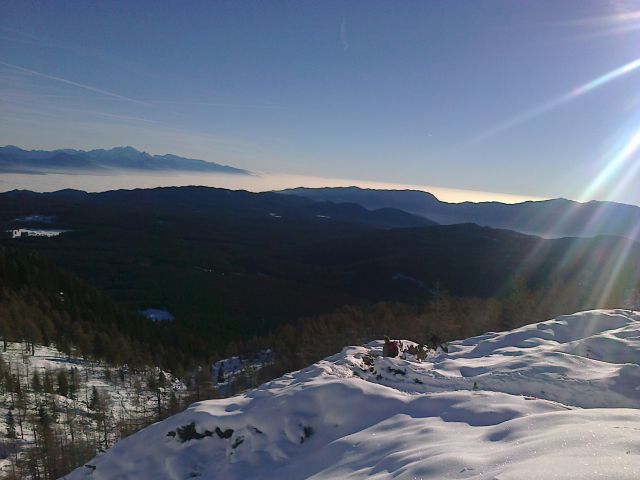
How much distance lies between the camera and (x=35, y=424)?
4994 centimetres

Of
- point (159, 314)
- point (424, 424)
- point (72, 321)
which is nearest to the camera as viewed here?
point (424, 424)

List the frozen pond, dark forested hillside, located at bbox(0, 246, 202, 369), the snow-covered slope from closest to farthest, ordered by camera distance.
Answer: the snow-covered slope, dark forested hillside, located at bbox(0, 246, 202, 369), the frozen pond

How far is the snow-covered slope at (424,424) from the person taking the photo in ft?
23.5

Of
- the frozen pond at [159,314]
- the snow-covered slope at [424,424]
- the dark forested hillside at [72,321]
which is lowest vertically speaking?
the frozen pond at [159,314]

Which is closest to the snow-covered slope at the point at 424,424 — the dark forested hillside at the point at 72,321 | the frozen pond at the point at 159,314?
the dark forested hillside at the point at 72,321

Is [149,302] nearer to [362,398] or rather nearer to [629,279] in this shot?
[629,279]

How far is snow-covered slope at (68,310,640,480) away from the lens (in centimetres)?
716

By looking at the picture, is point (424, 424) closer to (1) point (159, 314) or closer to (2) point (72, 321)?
(2) point (72, 321)

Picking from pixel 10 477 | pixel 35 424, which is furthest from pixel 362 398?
pixel 35 424

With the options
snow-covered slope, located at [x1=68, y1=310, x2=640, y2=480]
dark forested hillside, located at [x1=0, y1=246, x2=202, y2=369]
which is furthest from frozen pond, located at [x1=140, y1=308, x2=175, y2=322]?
snow-covered slope, located at [x1=68, y1=310, x2=640, y2=480]

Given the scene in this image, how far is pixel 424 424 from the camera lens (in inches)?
418

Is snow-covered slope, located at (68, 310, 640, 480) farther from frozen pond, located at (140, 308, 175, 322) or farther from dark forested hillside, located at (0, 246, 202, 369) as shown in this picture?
frozen pond, located at (140, 308, 175, 322)

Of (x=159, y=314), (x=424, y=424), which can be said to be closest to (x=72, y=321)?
(x=159, y=314)

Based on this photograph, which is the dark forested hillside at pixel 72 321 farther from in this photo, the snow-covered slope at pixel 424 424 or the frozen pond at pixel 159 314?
the snow-covered slope at pixel 424 424
